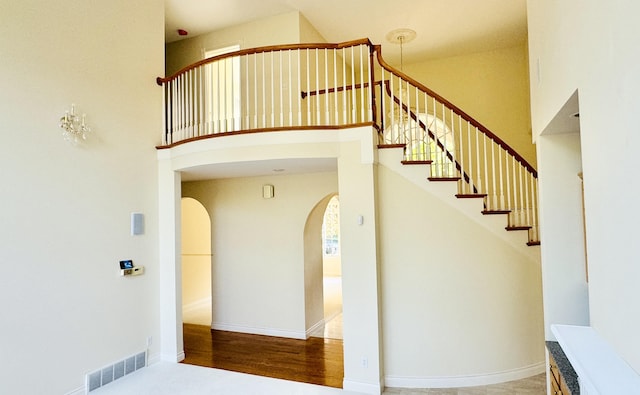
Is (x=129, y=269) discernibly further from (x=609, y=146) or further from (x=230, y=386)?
(x=609, y=146)

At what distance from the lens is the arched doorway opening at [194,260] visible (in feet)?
22.4

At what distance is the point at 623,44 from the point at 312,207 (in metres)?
4.05

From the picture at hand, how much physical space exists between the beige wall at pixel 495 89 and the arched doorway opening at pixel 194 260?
5319mm

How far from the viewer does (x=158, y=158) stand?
467 centimetres

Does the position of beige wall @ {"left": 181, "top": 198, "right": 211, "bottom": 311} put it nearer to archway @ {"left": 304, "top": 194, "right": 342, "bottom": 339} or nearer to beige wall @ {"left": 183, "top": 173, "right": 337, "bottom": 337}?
beige wall @ {"left": 183, "top": 173, "right": 337, "bottom": 337}

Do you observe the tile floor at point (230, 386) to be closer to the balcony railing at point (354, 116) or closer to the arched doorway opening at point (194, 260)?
the balcony railing at point (354, 116)

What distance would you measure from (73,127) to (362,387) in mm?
3992

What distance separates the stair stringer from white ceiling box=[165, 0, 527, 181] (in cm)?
106

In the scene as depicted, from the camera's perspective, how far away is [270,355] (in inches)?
180

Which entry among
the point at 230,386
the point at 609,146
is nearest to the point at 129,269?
the point at 230,386

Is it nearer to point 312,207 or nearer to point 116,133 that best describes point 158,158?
point 116,133

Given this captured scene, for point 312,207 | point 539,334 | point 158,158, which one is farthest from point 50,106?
point 539,334

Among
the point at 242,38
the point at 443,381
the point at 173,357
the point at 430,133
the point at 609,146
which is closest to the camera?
the point at 609,146

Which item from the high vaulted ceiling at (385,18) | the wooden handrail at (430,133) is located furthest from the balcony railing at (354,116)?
the high vaulted ceiling at (385,18)
